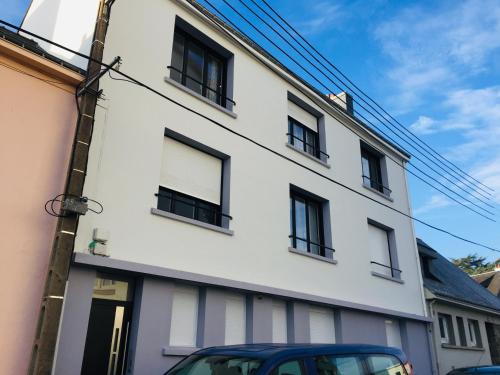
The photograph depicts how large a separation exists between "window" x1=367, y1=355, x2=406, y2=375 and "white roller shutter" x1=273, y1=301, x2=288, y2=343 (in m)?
4.52

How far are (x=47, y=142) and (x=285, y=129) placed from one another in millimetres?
6549

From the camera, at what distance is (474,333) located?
17141 mm

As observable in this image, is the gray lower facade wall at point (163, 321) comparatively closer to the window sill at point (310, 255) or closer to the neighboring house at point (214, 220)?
the neighboring house at point (214, 220)

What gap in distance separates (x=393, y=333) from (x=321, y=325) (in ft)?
12.2

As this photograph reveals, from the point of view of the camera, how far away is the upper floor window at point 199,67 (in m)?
10.4

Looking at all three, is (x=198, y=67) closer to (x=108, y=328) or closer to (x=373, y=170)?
(x=108, y=328)

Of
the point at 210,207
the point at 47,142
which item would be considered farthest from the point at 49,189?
the point at 210,207

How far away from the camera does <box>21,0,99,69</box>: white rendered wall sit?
881cm

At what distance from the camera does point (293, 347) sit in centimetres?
462

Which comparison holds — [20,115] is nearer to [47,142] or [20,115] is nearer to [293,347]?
[47,142]

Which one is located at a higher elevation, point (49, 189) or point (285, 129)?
point (285, 129)

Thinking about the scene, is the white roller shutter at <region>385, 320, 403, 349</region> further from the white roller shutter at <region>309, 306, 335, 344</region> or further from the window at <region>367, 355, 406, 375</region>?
the window at <region>367, 355, 406, 375</region>

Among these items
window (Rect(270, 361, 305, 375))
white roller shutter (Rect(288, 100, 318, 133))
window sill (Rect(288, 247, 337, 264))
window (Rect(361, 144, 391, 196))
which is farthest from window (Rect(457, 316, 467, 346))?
window (Rect(270, 361, 305, 375))

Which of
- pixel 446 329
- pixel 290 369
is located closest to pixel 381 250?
pixel 446 329
